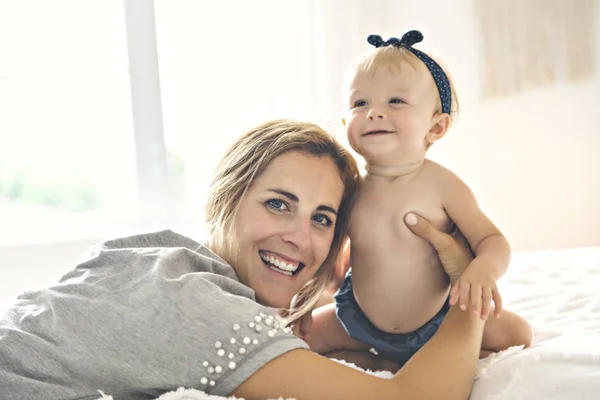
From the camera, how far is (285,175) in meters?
1.21

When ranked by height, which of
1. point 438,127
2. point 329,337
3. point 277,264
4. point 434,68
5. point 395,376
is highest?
point 434,68

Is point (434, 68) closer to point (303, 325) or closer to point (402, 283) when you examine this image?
point (402, 283)

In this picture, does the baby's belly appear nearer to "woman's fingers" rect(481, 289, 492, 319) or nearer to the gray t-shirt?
"woman's fingers" rect(481, 289, 492, 319)

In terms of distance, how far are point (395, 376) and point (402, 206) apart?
387 millimetres

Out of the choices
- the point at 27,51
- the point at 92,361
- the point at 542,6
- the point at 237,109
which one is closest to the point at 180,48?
the point at 237,109

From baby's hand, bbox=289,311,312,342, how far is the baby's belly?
130 millimetres

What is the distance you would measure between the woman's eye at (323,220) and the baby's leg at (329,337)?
0.27 m

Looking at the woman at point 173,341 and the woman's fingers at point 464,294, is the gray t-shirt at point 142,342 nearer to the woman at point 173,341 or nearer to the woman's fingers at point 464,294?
the woman at point 173,341

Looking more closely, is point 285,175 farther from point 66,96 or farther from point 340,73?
point 66,96

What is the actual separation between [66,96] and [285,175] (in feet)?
5.78

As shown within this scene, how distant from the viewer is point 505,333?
1238mm

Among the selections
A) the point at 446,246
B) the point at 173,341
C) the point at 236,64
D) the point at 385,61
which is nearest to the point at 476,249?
the point at 446,246

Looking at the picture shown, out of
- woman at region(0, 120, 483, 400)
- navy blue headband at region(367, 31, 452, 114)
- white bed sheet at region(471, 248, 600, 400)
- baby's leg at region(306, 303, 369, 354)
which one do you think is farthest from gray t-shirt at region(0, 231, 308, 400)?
navy blue headband at region(367, 31, 452, 114)

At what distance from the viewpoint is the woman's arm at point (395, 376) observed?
0.92m
